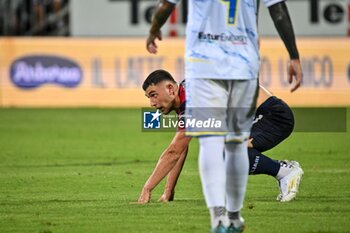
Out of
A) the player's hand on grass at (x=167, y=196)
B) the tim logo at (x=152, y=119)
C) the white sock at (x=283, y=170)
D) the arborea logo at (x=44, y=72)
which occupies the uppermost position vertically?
the tim logo at (x=152, y=119)

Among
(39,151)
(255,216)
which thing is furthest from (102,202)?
(39,151)

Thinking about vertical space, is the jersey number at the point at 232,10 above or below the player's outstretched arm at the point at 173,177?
above

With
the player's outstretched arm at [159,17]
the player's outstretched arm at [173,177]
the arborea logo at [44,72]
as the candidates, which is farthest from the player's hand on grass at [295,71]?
the arborea logo at [44,72]

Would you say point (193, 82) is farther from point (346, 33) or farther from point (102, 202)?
point (346, 33)

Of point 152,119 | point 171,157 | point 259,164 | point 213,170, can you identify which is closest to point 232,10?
point 213,170

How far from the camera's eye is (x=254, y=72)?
23.5 feet

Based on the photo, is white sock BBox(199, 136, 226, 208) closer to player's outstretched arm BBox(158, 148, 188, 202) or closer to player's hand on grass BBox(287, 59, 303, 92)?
player's hand on grass BBox(287, 59, 303, 92)

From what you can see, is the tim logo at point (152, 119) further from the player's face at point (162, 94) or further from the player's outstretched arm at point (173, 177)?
the player's face at point (162, 94)

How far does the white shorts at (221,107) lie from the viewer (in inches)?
275

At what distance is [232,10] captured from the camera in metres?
7.04

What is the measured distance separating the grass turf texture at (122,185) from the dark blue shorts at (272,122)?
60 centimetres

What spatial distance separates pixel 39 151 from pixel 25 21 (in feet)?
43.2

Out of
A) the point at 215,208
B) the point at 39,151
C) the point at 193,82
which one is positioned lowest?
the point at 39,151

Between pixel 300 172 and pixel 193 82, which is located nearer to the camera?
pixel 193 82
